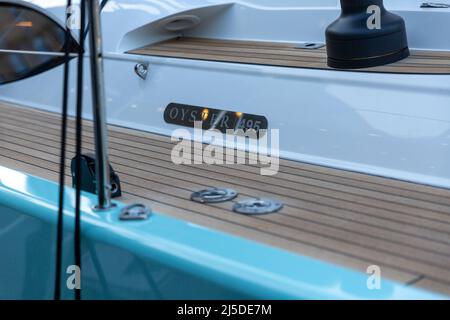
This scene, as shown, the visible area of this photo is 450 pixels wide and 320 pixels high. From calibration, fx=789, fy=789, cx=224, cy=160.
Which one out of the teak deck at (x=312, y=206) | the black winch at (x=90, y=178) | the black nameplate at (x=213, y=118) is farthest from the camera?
the black nameplate at (x=213, y=118)

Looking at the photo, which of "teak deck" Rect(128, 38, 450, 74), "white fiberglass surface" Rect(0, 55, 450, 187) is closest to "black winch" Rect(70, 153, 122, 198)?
"white fiberglass surface" Rect(0, 55, 450, 187)

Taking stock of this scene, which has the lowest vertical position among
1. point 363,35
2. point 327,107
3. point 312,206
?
point 312,206

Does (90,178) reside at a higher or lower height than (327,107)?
lower

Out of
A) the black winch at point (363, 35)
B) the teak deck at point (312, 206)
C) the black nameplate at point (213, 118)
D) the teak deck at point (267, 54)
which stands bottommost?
the teak deck at point (312, 206)

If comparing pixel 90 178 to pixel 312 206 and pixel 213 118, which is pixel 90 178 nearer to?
pixel 312 206

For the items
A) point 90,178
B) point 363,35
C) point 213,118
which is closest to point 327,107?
point 363,35

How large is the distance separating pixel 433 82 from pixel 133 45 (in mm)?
1223

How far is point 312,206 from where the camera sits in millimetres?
1836

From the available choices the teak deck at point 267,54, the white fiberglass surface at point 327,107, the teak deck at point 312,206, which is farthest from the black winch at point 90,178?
the teak deck at point 267,54

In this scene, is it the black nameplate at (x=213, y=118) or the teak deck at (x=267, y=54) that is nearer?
the teak deck at (x=267, y=54)

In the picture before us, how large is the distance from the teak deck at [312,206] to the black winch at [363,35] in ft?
1.14

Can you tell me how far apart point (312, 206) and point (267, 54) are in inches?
34.8

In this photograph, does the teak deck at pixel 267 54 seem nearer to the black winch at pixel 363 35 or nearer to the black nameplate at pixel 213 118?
the black winch at pixel 363 35

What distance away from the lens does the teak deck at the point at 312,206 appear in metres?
1.55
